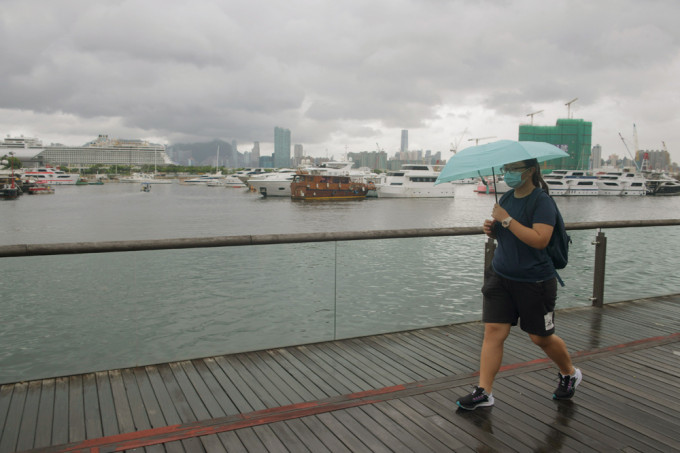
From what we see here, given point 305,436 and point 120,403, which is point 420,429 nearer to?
point 305,436

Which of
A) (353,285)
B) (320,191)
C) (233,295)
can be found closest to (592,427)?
(353,285)

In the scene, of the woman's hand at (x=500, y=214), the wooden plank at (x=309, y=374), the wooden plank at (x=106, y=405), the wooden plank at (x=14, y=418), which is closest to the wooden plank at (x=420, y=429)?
the wooden plank at (x=309, y=374)

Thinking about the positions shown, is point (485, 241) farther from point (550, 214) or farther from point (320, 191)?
point (320, 191)

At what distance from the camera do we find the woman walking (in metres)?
2.81

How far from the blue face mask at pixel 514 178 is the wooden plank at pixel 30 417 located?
9.69 feet

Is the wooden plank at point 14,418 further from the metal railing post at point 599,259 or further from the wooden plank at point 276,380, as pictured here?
the metal railing post at point 599,259

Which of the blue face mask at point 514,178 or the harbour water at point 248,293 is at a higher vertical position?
the blue face mask at point 514,178

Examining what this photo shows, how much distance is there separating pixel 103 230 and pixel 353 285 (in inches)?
1193

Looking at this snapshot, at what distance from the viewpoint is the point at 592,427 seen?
2885 mm

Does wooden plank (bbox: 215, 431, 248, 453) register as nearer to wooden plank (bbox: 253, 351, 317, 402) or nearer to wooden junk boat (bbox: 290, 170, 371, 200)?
wooden plank (bbox: 253, 351, 317, 402)

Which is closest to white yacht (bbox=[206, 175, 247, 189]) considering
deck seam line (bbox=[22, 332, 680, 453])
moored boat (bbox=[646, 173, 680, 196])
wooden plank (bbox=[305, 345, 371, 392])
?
moored boat (bbox=[646, 173, 680, 196])

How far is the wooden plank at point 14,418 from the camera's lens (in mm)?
2607

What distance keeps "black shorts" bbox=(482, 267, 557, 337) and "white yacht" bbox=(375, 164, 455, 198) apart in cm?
6701

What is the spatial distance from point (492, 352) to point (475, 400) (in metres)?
0.31
